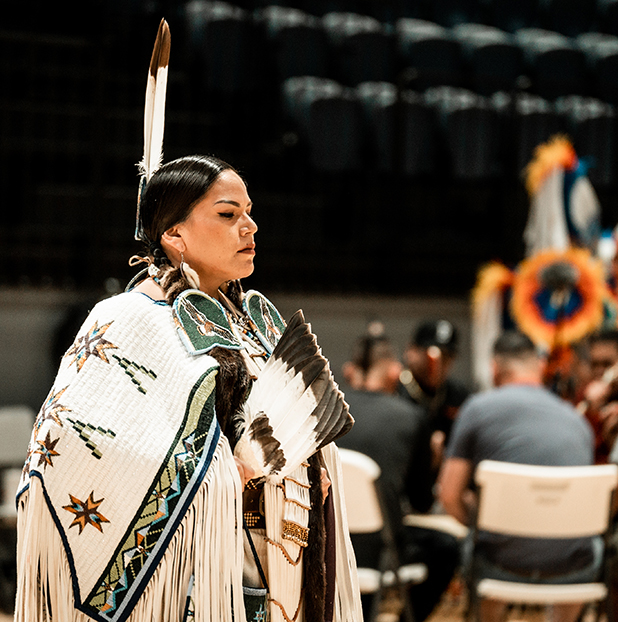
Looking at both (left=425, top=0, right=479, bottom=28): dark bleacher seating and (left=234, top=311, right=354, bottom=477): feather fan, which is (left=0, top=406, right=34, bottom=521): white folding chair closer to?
(left=234, top=311, right=354, bottom=477): feather fan

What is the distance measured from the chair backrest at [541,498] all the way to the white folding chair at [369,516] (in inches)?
12.7

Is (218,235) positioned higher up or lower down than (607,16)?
lower down

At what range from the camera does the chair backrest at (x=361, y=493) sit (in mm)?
2762

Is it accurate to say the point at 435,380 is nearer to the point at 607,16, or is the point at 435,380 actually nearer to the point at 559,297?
the point at 559,297

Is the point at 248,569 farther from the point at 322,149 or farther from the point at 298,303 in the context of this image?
the point at 322,149

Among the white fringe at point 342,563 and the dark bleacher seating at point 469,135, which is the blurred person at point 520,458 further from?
the dark bleacher seating at point 469,135

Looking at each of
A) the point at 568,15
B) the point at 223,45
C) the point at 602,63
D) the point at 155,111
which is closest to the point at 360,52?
the point at 223,45

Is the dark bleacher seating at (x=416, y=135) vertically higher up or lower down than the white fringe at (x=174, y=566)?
higher up

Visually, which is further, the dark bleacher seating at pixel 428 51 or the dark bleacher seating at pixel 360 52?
the dark bleacher seating at pixel 428 51

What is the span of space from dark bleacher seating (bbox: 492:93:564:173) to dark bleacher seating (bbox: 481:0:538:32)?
149 centimetres

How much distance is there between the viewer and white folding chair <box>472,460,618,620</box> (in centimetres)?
275

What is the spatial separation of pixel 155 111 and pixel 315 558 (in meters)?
0.83

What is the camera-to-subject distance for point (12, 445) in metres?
4.09

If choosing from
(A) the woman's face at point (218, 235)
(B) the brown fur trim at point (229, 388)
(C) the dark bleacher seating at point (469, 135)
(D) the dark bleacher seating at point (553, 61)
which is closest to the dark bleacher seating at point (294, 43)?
(C) the dark bleacher seating at point (469, 135)
